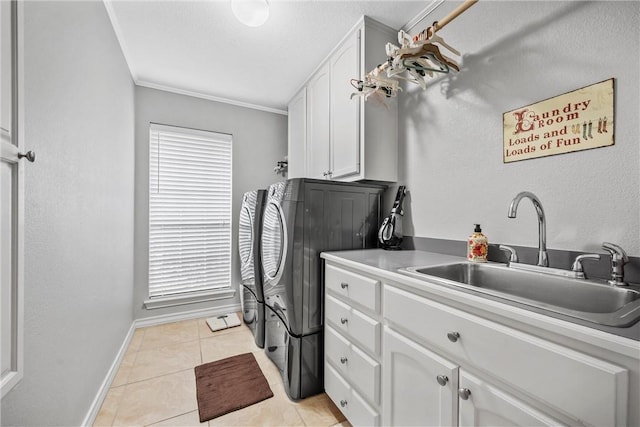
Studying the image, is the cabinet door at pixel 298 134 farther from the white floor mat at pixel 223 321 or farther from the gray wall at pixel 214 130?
the white floor mat at pixel 223 321

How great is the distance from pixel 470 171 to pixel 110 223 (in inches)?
94.6

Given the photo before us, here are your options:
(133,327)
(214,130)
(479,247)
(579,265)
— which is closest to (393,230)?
(479,247)

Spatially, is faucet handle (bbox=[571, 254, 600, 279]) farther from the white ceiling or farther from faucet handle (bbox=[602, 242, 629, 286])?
the white ceiling

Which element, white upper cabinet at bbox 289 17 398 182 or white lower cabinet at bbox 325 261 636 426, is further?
white upper cabinet at bbox 289 17 398 182

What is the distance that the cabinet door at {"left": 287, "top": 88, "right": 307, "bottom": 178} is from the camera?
2654 millimetres

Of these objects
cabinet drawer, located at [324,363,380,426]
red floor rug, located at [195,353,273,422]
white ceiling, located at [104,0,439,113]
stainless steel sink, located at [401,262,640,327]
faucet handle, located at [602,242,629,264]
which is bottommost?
red floor rug, located at [195,353,273,422]

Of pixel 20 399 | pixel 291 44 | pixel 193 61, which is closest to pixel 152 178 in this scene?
pixel 193 61

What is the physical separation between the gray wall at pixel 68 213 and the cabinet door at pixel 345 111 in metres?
1.57

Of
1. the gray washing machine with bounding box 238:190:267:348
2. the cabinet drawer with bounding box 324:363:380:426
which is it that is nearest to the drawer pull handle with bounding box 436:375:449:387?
the cabinet drawer with bounding box 324:363:380:426

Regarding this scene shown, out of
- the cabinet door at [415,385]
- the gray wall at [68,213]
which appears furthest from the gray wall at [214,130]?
the cabinet door at [415,385]

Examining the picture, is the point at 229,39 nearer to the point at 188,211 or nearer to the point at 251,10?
the point at 251,10

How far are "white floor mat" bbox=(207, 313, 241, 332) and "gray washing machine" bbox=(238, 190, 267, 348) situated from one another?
0.13 metres

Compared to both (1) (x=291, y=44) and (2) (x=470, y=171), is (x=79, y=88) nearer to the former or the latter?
(1) (x=291, y=44)

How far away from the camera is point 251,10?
5.07ft
